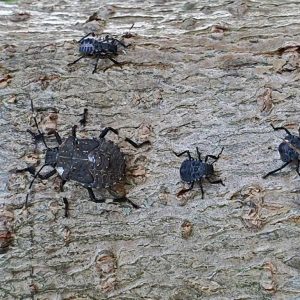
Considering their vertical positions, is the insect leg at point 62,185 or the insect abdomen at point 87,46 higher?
the insect abdomen at point 87,46

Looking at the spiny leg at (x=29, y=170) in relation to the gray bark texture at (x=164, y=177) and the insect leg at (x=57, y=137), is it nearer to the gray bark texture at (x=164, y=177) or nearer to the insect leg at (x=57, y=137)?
the gray bark texture at (x=164, y=177)

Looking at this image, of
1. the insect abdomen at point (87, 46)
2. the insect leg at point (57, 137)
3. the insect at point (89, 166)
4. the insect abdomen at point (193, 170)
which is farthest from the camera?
the insect abdomen at point (87, 46)

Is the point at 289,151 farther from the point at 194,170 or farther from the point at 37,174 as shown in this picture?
the point at 37,174

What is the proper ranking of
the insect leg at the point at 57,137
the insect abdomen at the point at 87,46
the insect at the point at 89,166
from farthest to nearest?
the insect abdomen at the point at 87,46 → the insect leg at the point at 57,137 → the insect at the point at 89,166

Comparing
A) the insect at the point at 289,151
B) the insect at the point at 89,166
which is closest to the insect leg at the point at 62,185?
the insect at the point at 89,166

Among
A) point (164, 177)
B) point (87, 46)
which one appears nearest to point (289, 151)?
point (164, 177)

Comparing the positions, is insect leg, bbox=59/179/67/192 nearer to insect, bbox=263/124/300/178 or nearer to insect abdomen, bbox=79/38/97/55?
insect abdomen, bbox=79/38/97/55
